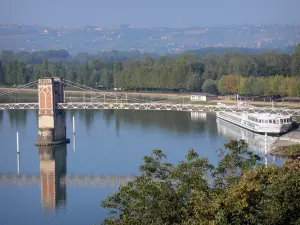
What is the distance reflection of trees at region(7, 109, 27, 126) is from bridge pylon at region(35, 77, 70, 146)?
17.5 ft

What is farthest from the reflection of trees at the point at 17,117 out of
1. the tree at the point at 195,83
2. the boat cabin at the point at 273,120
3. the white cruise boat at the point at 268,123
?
the tree at the point at 195,83

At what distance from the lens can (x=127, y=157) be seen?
22.7 meters

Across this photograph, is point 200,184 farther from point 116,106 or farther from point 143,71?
point 143,71

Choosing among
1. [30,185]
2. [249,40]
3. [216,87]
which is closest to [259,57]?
[216,87]

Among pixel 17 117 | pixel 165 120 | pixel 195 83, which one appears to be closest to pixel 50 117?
pixel 165 120

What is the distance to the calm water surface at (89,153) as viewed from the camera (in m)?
16.7

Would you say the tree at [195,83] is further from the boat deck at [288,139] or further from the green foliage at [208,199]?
the green foliage at [208,199]

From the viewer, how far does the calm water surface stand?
1666 centimetres

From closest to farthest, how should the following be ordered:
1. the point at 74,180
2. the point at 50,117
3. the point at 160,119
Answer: the point at 74,180 < the point at 50,117 < the point at 160,119

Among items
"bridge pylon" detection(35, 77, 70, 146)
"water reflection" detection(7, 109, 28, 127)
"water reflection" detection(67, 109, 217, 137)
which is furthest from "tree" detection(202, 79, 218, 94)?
"bridge pylon" detection(35, 77, 70, 146)

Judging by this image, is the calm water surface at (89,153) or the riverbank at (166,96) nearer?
the calm water surface at (89,153)

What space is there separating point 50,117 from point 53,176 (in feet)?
20.4

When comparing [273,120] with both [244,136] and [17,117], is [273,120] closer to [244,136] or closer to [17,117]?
[244,136]

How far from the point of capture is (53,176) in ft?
67.2
